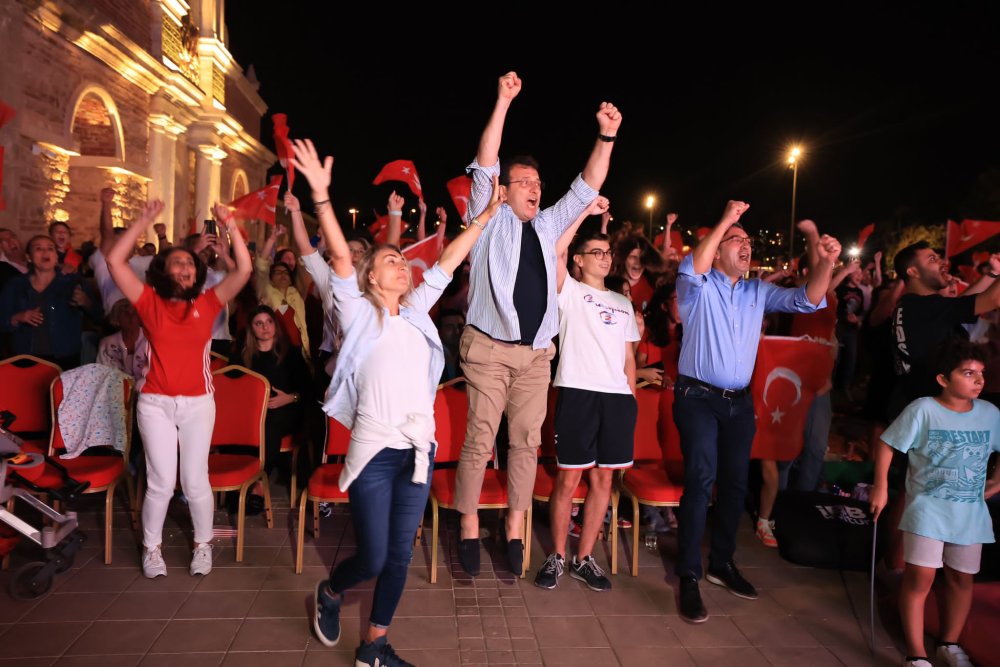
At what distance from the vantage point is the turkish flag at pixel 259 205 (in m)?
7.26

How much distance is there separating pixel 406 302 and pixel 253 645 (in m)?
1.85

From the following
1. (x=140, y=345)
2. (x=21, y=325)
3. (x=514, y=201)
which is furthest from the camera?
(x=21, y=325)

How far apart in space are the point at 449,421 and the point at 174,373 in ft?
5.64

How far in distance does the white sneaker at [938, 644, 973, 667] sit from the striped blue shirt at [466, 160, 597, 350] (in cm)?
250

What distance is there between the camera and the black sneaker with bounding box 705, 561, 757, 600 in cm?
411

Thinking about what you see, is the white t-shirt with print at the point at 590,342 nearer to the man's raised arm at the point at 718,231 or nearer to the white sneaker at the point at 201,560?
the man's raised arm at the point at 718,231

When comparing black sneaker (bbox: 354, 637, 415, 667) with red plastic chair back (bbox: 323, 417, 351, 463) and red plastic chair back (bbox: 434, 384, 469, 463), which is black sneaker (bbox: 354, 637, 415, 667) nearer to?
red plastic chair back (bbox: 434, 384, 469, 463)

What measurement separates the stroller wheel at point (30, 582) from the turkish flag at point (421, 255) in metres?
3.28

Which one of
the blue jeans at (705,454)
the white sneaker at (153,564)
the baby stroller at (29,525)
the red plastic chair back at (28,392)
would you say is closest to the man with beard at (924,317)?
the blue jeans at (705,454)

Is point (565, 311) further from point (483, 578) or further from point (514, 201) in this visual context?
point (483, 578)

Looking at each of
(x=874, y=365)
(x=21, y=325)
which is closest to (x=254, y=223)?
(x=21, y=325)

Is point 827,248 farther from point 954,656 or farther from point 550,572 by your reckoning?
point 550,572

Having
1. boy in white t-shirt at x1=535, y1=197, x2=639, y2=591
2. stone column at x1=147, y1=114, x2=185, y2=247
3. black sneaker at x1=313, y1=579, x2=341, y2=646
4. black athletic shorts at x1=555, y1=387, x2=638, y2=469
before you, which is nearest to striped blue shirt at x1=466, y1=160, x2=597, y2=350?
boy in white t-shirt at x1=535, y1=197, x2=639, y2=591

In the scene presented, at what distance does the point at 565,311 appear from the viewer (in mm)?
4176
